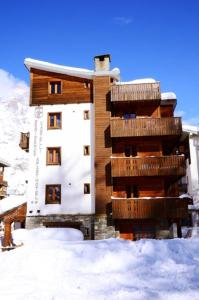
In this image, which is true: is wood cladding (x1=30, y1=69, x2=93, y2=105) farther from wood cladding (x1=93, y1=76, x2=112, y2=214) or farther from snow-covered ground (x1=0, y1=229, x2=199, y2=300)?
snow-covered ground (x1=0, y1=229, x2=199, y2=300)

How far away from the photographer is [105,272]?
1030 cm

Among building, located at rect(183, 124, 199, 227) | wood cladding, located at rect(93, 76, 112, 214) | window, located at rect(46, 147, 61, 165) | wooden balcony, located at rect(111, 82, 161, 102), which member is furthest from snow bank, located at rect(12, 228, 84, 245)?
building, located at rect(183, 124, 199, 227)

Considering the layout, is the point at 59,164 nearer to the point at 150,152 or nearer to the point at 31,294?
the point at 150,152

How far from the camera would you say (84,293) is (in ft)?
26.1

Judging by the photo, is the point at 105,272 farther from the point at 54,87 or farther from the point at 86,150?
the point at 54,87

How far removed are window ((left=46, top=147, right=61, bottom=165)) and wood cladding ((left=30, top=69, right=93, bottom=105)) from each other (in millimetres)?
4056

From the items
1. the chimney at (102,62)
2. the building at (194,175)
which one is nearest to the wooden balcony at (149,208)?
the building at (194,175)

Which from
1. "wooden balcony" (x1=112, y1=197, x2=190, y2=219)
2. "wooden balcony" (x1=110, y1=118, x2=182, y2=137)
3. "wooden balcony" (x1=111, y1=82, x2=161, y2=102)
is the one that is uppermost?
"wooden balcony" (x1=111, y1=82, x2=161, y2=102)

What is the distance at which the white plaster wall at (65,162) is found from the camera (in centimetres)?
2327

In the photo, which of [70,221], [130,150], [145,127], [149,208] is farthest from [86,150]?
[149,208]

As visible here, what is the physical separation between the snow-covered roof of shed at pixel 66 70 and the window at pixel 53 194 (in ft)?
30.8

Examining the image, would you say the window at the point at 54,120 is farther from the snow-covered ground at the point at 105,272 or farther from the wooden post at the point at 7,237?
the snow-covered ground at the point at 105,272

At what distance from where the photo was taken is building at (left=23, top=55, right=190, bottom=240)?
2234cm

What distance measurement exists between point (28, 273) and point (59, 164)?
14195mm
